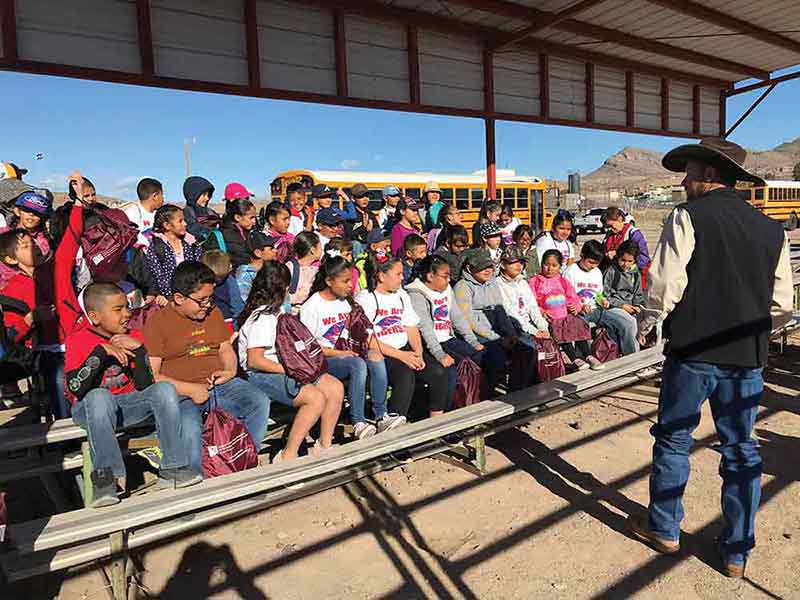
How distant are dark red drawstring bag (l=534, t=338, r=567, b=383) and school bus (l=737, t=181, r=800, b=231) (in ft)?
86.7

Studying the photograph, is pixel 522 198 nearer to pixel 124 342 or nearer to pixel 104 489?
pixel 124 342

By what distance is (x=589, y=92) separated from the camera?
31.2 feet

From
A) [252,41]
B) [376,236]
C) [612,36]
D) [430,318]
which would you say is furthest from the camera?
[612,36]

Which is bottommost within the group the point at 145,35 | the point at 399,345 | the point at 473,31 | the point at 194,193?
the point at 399,345

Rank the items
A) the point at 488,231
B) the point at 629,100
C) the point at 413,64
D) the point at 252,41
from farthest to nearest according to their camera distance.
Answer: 1. the point at 629,100
2. the point at 413,64
3. the point at 252,41
4. the point at 488,231

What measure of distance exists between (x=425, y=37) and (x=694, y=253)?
6014mm

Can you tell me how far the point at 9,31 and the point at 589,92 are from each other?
8.00 metres

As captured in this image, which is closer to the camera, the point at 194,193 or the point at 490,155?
the point at 194,193

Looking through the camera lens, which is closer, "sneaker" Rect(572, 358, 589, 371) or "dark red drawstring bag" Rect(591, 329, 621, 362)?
"sneaker" Rect(572, 358, 589, 371)

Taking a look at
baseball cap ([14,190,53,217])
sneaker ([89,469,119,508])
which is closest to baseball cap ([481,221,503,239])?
baseball cap ([14,190,53,217])

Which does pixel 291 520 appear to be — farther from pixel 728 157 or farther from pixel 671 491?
pixel 728 157

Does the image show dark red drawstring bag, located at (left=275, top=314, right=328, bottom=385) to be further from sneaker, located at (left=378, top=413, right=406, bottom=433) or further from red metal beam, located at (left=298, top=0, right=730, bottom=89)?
red metal beam, located at (left=298, top=0, right=730, bottom=89)

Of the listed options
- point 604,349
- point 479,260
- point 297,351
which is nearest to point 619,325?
point 604,349

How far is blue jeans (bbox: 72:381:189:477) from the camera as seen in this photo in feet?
9.48
